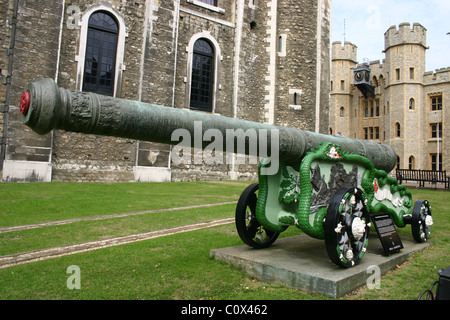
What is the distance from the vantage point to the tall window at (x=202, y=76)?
1666 cm

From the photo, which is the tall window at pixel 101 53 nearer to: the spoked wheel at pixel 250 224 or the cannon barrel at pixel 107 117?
the spoked wheel at pixel 250 224

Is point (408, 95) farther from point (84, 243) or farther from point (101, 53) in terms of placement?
point (84, 243)

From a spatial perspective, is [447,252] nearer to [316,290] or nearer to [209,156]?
[316,290]

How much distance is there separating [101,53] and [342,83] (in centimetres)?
3601

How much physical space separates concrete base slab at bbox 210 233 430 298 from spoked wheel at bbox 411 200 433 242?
33 cm

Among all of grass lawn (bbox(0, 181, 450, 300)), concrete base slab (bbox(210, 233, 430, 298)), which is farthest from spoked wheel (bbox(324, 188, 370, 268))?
grass lawn (bbox(0, 181, 450, 300))

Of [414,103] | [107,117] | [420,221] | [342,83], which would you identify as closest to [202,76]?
[420,221]

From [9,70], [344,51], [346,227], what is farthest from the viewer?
[344,51]

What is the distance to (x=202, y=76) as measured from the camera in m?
16.9

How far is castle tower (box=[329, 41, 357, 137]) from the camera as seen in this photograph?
141 ft

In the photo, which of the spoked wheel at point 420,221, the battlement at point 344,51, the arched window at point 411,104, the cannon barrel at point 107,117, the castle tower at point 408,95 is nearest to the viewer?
the cannon barrel at point 107,117

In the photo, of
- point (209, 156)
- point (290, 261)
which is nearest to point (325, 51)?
point (209, 156)

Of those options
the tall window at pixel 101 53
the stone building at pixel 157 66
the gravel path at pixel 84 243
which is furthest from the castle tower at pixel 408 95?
the gravel path at pixel 84 243
